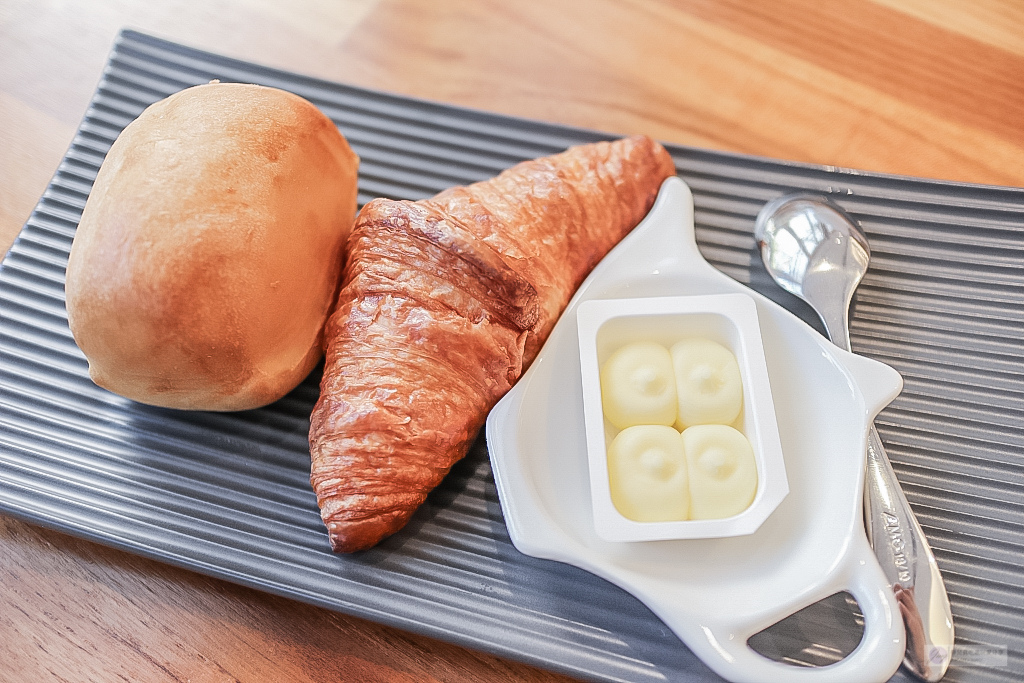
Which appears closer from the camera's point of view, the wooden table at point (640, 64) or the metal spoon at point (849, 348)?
the metal spoon at point (849, 348)

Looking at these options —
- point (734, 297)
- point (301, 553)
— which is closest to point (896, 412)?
point (734, 297)

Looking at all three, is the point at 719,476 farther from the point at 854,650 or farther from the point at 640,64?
the point at 640,64

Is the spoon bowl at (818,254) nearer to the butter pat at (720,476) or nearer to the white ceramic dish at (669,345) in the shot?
the white ceramic dish at (669,345)

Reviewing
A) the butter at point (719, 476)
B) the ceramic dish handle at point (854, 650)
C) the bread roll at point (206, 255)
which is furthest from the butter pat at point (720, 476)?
the bread roll at point (206, 255)

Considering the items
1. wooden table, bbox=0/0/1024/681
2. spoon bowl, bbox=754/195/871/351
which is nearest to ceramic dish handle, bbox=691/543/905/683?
spoon bowl, bbox=754/195/871/351

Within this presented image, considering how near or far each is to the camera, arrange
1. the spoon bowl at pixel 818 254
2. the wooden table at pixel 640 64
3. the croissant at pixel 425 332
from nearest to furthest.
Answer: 1. the croissant at pixel 425 332
2. the spoon bowl at pixel 818 254
3. the wooden table at pixel 640 64

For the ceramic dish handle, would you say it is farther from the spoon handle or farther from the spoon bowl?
the spoon bowl
